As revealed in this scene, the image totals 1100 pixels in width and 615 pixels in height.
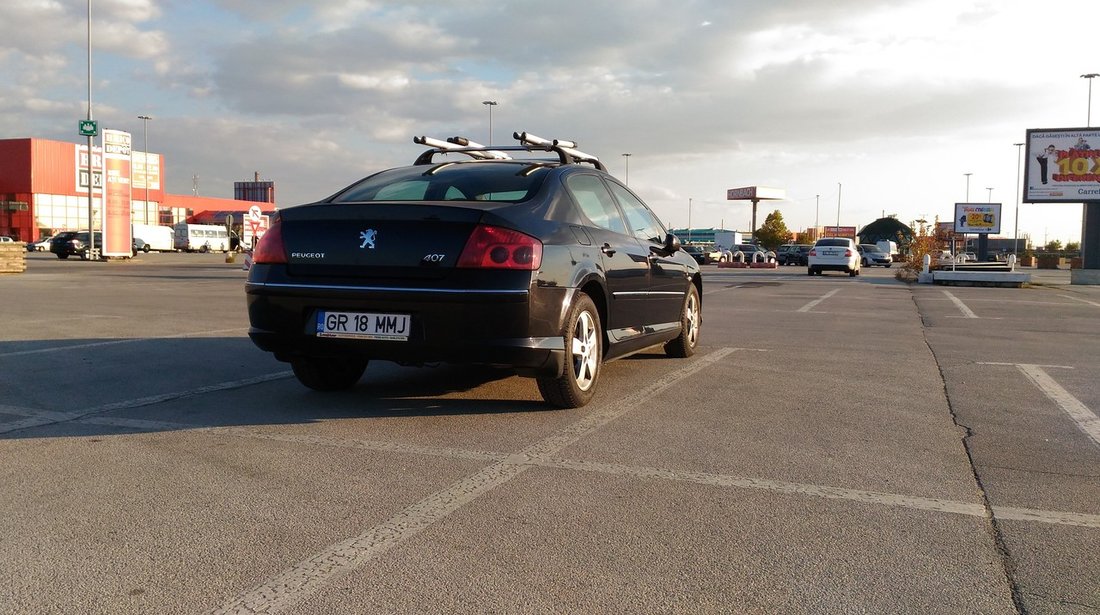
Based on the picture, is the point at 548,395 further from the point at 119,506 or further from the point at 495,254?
the point at 119,506

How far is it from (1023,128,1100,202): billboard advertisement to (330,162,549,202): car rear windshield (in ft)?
103

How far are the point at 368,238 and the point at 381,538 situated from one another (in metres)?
2.24

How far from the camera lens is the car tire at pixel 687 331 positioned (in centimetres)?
766

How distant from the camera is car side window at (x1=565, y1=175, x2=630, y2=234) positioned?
577 cm

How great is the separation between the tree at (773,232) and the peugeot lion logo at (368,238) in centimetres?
10883

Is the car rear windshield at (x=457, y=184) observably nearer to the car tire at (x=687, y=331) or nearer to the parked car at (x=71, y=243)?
the car tire at (x=687, y=331)

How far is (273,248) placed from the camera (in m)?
5.18

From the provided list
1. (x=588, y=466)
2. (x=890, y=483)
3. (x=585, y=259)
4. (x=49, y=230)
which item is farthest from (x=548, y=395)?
(x=49, y=230)

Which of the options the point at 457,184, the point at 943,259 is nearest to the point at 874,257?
the point at 943,259

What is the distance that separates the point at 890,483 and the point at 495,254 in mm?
2250

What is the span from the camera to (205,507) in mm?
3348

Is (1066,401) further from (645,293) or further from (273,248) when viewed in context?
(273,248)

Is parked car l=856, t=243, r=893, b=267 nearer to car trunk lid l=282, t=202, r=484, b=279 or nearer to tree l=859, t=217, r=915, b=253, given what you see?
car trunk lid l=282, t=202, r=484, b=279

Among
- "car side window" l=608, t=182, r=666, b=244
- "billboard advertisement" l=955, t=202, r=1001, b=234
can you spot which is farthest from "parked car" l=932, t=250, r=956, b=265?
"car side window" l=608, t=182, r=666, b=244
